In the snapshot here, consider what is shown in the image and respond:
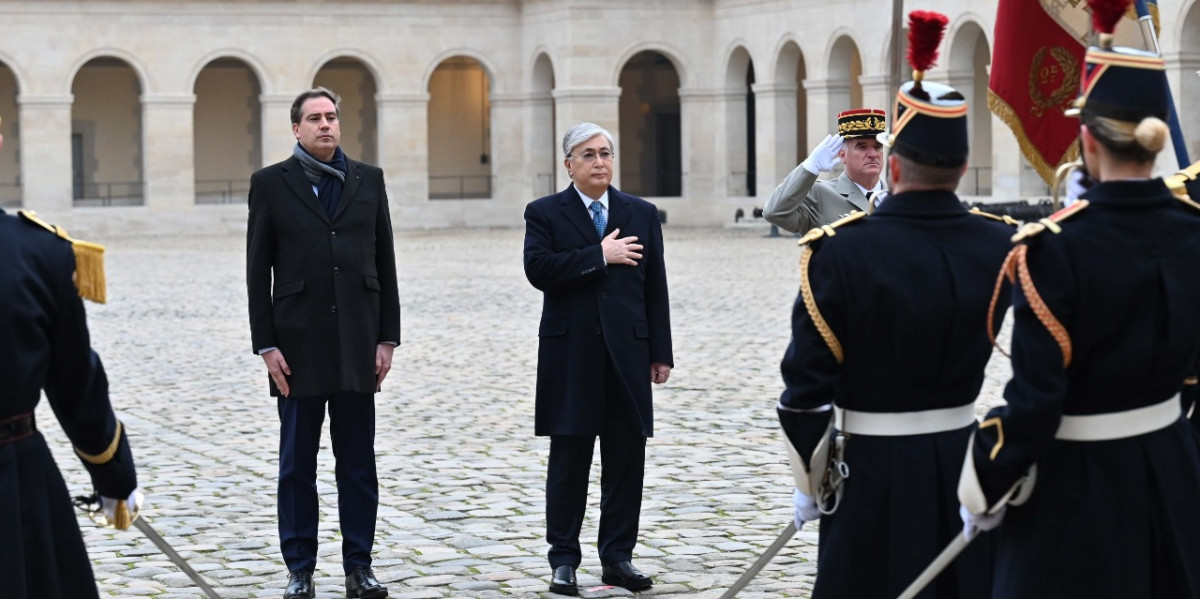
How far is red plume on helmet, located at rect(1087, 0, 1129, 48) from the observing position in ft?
13.3

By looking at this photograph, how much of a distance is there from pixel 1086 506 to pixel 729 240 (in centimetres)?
2785

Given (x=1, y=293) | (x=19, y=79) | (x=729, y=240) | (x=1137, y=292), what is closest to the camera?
(x=1137, y=292)

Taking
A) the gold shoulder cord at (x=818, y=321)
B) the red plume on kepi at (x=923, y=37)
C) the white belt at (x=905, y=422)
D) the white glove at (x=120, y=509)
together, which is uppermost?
the red plume on kepi at (x=923, y=37)

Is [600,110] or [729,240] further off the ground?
[600,110]

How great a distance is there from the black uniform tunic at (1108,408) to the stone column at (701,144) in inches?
1365

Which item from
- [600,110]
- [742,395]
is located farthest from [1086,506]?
[600,110]

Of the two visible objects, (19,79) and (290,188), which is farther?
(19,79)

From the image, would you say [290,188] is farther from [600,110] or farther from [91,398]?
[600,110]

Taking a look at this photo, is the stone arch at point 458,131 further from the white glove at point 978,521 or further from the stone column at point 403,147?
the white glove at point 978,521

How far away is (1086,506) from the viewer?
4.00 meters

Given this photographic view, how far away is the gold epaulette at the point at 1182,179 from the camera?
16.6 feet

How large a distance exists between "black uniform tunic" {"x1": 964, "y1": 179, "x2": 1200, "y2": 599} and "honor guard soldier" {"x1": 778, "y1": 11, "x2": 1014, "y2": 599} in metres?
0.37

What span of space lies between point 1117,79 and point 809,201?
3088 millimetres

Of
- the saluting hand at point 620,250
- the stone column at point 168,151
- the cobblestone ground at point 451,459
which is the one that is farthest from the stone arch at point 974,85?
the saluting hand at point 620,250
